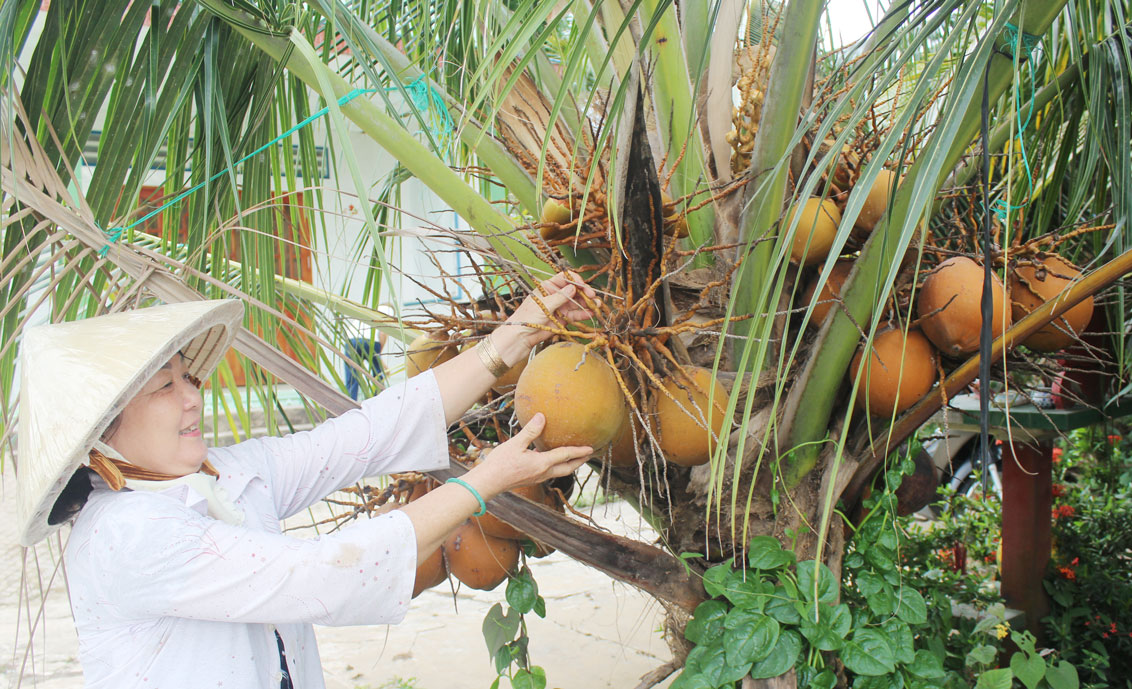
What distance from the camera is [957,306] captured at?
140 centimetres

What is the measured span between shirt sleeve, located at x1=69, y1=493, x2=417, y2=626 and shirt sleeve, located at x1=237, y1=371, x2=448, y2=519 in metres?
0.31

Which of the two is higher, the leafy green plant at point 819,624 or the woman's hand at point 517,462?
Answer: the woman's hand at point 517,462

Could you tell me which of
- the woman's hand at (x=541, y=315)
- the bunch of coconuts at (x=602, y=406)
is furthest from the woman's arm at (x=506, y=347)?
the bunch of coconuts at (x=602, y=406)

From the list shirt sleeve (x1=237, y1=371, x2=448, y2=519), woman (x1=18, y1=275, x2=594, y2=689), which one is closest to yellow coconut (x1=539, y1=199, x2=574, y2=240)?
woman (x1=18, y1=275, x2=594, y2=689)

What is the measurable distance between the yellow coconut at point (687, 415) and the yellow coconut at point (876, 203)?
1.40ft

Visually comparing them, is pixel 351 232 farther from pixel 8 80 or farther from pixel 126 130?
pixel 8 80

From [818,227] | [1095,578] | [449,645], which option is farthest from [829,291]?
[449,645]

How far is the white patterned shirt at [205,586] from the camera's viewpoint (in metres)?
1.10

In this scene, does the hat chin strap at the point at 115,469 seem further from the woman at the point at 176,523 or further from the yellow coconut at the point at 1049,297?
the yellow coconut at the point at 1049,297

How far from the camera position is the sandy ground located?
10.5 ft

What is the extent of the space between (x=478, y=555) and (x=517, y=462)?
54cm

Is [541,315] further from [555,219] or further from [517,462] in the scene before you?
[517,462]

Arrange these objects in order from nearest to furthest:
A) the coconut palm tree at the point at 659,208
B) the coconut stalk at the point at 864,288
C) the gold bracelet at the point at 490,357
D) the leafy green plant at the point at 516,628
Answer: the coconut stalk at the point at 864,288 < the coconut palm tree at the point at 659,208 < the gold bracelet at the point at 490,357 < the leafy green plant at the point at 516,628

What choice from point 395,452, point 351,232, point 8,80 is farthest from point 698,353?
point 351,232
